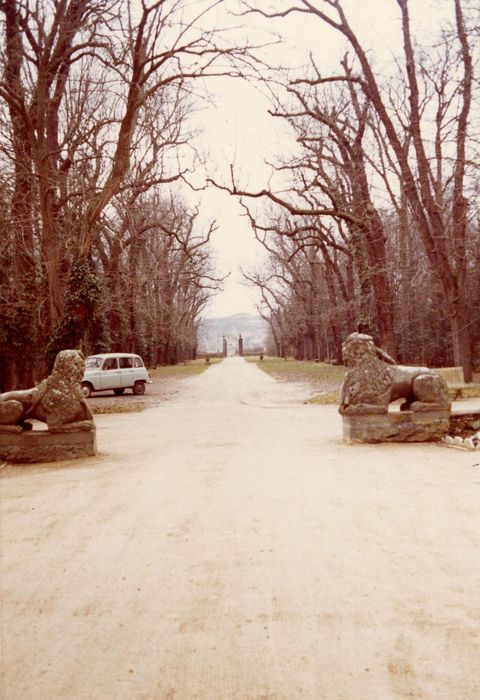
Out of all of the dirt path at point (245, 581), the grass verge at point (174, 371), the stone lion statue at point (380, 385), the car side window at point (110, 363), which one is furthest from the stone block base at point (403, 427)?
the grass verge at point (174, 371)

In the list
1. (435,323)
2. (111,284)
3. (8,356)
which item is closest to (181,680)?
(8,356)

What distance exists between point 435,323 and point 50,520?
27757 millimetres

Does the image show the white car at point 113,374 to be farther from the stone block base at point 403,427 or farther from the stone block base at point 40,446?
the stone block base at point 403,427

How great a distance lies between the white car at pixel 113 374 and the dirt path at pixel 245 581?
1417 centimetres

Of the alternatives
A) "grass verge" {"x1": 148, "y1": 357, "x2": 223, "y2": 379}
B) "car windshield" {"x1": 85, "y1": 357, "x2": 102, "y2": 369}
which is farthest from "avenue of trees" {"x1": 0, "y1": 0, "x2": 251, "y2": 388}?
"grass verge" {"x1": 148, "y1": 357, "x2": 223, "y2": 379}

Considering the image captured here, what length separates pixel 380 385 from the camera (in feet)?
28.5

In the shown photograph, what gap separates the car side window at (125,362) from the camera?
2216cm

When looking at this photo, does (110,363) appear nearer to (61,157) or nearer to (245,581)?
(61,157)

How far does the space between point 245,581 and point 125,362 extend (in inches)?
752

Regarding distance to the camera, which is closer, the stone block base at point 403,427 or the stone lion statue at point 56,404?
the stone lion statue at point 56,404

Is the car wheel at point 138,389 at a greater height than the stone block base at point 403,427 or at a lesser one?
greater

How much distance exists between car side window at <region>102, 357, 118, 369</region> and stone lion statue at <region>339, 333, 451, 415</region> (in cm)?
1432

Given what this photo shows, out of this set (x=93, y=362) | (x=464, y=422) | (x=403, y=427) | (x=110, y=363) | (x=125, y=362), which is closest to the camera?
(x=403, y=427)

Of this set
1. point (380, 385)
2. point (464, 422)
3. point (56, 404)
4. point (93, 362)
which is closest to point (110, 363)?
point (93, 362)
